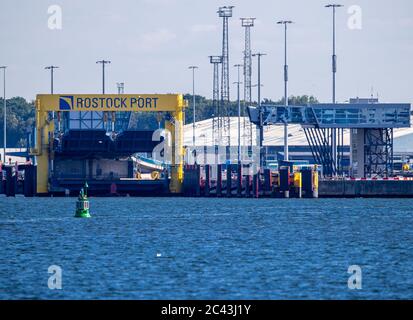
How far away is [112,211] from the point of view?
117688 millimetres

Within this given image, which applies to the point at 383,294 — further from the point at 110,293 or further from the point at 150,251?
the point at 150,251

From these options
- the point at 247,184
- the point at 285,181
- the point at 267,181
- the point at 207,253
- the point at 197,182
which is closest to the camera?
the point at 207,253

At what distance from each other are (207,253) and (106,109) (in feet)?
245

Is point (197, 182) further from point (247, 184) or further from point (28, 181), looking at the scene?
point (28, 181)

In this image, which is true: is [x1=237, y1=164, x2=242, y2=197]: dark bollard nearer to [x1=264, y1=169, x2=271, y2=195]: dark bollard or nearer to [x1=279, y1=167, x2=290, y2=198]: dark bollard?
[x1=264, y1=169, x2=271, y2=195]: dark bollard

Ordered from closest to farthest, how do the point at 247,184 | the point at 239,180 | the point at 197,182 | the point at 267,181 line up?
the point at 267,181, the point at 197,182, the point at 239,180, the point at 247,184

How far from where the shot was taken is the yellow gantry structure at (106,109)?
5664 inches

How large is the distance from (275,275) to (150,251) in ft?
44.8

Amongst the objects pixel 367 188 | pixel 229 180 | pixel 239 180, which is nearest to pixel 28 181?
pixel 229 180

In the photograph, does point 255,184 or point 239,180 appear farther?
point 239,180

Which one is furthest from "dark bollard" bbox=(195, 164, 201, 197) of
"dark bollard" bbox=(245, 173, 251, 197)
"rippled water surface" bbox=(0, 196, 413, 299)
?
"rippled water surface" bbox=(0, 196, 413, 299)

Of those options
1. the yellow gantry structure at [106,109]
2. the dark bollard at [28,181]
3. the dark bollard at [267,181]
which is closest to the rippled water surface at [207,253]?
the dark bollard at [267,181]

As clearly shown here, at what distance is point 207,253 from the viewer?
70938mm

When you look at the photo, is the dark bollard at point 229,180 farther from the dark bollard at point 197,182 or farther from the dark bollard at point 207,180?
the dark bollard at point 197,182
